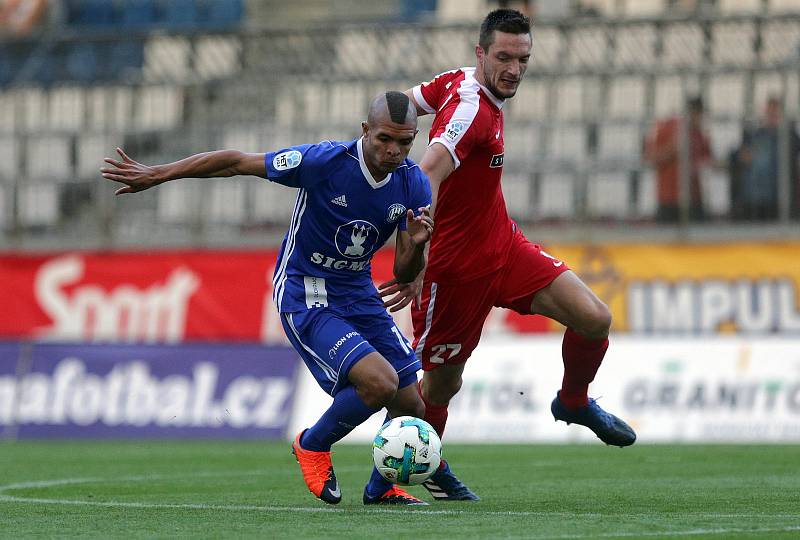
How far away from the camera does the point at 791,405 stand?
15203 mm

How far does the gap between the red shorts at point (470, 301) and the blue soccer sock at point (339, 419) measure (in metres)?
1.07

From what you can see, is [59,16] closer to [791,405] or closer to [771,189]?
[771,189]

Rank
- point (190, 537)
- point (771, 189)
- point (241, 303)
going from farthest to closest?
1. point (241, 303)
2. point (771, 189)
3. point (190, 537)

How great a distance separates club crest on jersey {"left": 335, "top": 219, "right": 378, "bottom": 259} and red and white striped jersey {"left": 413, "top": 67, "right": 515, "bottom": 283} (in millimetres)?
898

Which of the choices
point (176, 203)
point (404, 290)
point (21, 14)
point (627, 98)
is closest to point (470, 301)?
point (404, 290)

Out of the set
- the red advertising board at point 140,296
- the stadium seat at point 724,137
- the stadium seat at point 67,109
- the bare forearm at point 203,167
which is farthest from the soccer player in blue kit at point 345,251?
the stadium seat at point 67,109

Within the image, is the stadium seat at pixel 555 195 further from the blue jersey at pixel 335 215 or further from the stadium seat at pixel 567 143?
the blue jersey at pixel 335 215

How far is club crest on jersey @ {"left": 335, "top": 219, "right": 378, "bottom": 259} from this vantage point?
7922mm

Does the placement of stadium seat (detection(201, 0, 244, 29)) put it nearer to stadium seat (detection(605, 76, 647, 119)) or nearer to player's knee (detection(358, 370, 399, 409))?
stadium seat (detection(605, 76, 647, 119))

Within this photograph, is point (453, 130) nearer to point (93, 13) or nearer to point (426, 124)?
point (426, 124)

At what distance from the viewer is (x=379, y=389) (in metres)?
7.82

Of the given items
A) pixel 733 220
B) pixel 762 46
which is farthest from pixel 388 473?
pixel 762 46

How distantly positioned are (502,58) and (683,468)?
4085 mm

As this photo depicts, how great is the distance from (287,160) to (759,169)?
1154cm
